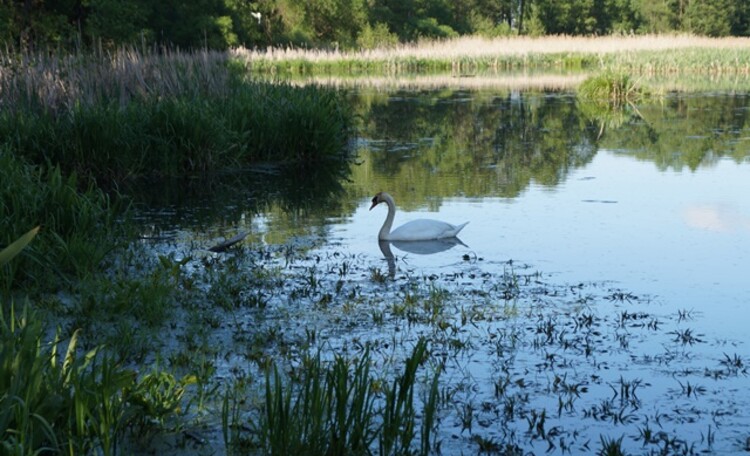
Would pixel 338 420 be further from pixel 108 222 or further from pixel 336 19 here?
pixel 336 19

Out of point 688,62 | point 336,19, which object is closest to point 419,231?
point 688,62

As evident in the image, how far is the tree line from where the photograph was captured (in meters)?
38.3

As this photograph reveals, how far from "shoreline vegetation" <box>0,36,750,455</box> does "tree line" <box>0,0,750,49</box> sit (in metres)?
20.8


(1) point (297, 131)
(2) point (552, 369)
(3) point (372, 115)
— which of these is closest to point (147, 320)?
(2) point (552, 369)

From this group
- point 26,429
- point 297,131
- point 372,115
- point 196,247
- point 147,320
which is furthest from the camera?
point 372,115

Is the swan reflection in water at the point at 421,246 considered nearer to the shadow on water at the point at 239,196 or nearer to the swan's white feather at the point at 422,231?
the swan's white feather at the point at 422,231

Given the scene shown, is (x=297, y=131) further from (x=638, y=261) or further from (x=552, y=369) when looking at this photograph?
(x=552, y=369)

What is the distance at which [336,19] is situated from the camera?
6347 centimetres

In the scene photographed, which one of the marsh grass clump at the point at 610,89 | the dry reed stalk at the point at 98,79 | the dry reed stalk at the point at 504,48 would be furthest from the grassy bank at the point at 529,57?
the dry reed stalk at the point at 98,79

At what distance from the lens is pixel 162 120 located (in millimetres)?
12641

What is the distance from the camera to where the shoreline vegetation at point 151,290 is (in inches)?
156

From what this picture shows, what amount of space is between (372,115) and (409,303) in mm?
16718

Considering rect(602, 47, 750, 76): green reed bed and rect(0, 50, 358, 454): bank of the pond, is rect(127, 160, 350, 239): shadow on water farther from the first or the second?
rect(602, 47, 750, 76): green reed bed

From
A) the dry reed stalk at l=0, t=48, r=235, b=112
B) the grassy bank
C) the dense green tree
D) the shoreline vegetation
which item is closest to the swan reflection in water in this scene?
the shoreline vegetation
